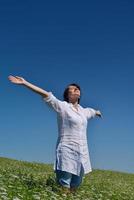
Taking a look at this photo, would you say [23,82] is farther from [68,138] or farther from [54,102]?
[68,138]

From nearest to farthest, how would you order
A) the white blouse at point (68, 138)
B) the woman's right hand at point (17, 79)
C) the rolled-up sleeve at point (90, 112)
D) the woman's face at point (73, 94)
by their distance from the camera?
1. the woman's right hand at point (17, 79)
2. the white blouse at point (68, 138)
3. the woman's face at point (73, 94)
4. the rolled-up sleeve at point (90, 112)

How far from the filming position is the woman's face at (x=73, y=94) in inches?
611

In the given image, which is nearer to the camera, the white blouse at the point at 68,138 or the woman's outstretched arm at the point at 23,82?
the woman's outstretched arm at the point at 23,82

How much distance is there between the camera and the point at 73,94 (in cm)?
1557

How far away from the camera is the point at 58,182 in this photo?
15484 millimetres

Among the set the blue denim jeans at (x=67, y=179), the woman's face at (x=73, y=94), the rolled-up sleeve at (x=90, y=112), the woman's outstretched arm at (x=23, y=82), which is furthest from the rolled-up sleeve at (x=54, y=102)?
the blue denim jeans at (x=67, y=179)

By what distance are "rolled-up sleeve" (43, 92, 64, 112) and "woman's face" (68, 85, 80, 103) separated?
0.35 metres

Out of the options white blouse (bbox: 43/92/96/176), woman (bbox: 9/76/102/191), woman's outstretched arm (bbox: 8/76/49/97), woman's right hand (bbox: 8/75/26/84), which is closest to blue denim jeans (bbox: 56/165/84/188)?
woman (bbox: 9/76/102/191)

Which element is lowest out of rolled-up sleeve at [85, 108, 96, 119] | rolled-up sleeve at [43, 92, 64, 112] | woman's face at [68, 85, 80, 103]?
rolled-up sleeve at [43, 92, 64, 112]

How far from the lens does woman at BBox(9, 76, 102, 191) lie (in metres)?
15.3

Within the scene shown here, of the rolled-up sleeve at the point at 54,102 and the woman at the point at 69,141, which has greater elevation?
the rolled-up sleeve at the point at 54,102

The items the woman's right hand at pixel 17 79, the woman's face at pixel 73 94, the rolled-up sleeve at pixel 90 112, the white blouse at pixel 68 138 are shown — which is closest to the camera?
the woman's right hand at pixel 17 79

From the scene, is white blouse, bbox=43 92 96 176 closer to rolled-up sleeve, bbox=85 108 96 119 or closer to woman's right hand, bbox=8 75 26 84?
rolled-up sleeve, bbox=85 108 96 119

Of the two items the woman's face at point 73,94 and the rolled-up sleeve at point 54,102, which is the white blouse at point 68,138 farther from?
the woman's face at point 73,94
